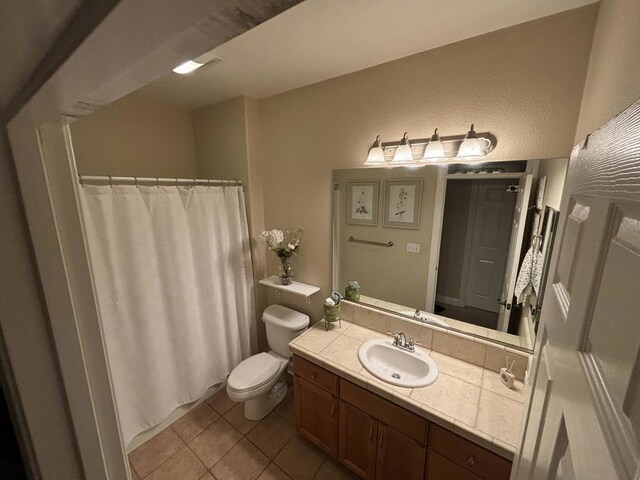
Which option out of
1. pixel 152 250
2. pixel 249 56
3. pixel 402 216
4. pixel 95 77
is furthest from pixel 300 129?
pixel 95 77

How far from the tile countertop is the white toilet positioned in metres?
0.41

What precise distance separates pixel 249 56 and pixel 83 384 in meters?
1.59

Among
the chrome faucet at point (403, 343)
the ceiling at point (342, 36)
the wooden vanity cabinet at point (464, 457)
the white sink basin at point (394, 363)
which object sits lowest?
the wooden vanity cabinet at point (464, 457)

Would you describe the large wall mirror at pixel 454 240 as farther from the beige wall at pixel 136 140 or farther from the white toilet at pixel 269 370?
the beige wall at pixel 136 140

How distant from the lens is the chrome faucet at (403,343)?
59.6 inches

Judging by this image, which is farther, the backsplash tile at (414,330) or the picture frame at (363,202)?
the picture frame at (363,202)

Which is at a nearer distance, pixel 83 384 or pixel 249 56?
pixel 83 384

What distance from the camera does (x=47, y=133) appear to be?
1.48 ft

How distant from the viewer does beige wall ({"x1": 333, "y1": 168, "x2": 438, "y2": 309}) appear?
153cm

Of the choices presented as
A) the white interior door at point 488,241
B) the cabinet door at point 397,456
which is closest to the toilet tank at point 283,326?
the cabinet door at point 397,456

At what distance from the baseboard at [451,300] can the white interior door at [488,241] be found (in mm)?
42

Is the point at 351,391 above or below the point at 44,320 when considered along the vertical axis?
below

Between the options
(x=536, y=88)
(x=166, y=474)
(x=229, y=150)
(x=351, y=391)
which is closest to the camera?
(x=536, y=88)

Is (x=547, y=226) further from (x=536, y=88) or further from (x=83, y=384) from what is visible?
(x=83, y=384)
